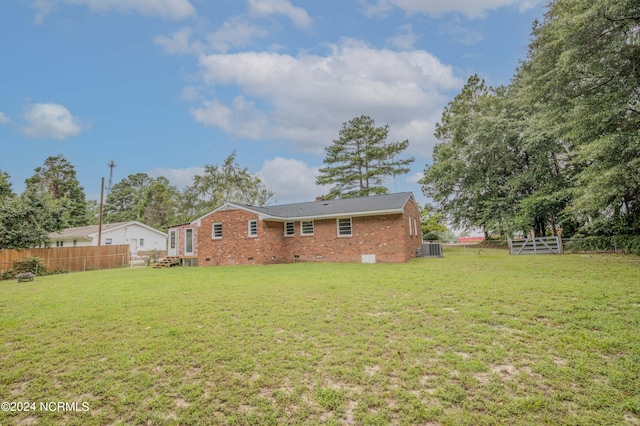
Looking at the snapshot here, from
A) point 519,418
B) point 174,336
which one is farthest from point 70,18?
point 519,418

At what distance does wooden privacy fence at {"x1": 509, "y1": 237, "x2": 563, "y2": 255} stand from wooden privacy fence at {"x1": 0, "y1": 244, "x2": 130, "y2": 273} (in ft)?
95.4

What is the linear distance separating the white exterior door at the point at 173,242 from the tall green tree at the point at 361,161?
16.9m

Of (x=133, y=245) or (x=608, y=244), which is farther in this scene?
(x=133, y=245)

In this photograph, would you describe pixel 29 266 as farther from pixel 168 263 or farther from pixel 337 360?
pixel 337 360

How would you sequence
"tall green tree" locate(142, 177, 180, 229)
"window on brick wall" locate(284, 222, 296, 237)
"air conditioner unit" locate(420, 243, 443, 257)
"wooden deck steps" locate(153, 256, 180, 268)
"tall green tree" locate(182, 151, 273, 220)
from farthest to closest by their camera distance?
"tall green tree" locate(142, 177, 180, 229)
"tall green tree" locate(182, 151, 273, 220)
"wooden deck steps" locate(153, 256, 180, 268)
"air conditioner unit" locate(420, 243, 443, 257)
"window on brick wall" locate(284, 222, 296, 237)

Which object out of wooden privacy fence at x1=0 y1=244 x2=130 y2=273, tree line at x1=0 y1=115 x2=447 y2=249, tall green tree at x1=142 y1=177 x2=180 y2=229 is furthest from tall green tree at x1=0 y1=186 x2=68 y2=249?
tall green tree at x1=142 y1=177 x2=180 y2=229

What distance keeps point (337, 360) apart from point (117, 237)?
33871 millimetres

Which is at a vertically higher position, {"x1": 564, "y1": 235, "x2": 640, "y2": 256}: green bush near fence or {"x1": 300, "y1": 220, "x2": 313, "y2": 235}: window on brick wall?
{"x1": 300, "y1": 220, "x2": 313, "y2": 235}: window on brick wall

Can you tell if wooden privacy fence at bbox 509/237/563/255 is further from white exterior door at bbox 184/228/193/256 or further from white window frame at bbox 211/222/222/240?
white exterior door at bbox 184/228/193/256

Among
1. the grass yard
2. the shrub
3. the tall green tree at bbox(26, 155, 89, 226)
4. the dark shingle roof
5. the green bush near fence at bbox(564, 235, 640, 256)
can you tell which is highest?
the tall green tree at bbox(26, 155, 89, 226)

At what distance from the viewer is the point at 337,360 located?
3.85 m

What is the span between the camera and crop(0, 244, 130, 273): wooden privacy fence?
17.2 meters

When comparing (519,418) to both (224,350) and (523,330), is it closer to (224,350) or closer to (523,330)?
(523,330)

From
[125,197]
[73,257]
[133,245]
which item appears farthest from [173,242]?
[125,197]
